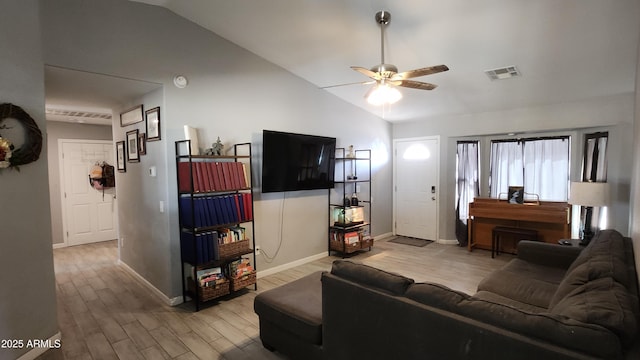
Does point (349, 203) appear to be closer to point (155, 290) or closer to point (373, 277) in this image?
point (155, 290)

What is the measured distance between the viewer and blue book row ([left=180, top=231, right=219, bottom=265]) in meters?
3.11

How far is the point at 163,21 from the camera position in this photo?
10.3 ft

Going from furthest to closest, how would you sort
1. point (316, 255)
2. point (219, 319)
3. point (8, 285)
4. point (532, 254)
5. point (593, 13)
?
1. point (316, 255)
2. point (532, 254)
3. point (219, 319)
4. point (593, 13)
5. point (8, 285)

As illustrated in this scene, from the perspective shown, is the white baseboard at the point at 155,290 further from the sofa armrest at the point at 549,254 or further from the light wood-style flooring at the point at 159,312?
the sofa armrest at the point at 549,254

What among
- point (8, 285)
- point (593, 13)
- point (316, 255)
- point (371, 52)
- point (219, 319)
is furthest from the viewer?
point (316, 255)

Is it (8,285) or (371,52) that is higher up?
(371,52)

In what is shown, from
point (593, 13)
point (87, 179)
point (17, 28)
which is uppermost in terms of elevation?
point (593, 13)

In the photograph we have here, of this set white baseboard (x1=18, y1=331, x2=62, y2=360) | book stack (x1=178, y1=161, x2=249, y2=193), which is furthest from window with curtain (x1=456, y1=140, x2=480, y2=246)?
white baseboard (x1=18, y1=331, x2=62, y2=360)

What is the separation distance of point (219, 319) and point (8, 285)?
5.32 ft

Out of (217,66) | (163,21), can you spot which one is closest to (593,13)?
(217,66)

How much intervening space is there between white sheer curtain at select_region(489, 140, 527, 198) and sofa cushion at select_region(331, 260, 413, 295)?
451cm

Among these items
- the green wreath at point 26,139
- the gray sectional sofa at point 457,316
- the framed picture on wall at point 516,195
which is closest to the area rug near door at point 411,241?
the framed picture on wall at point 516,195

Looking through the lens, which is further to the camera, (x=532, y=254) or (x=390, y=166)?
(x=390, y=166)

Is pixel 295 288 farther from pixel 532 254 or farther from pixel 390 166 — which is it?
pixel 390 166
